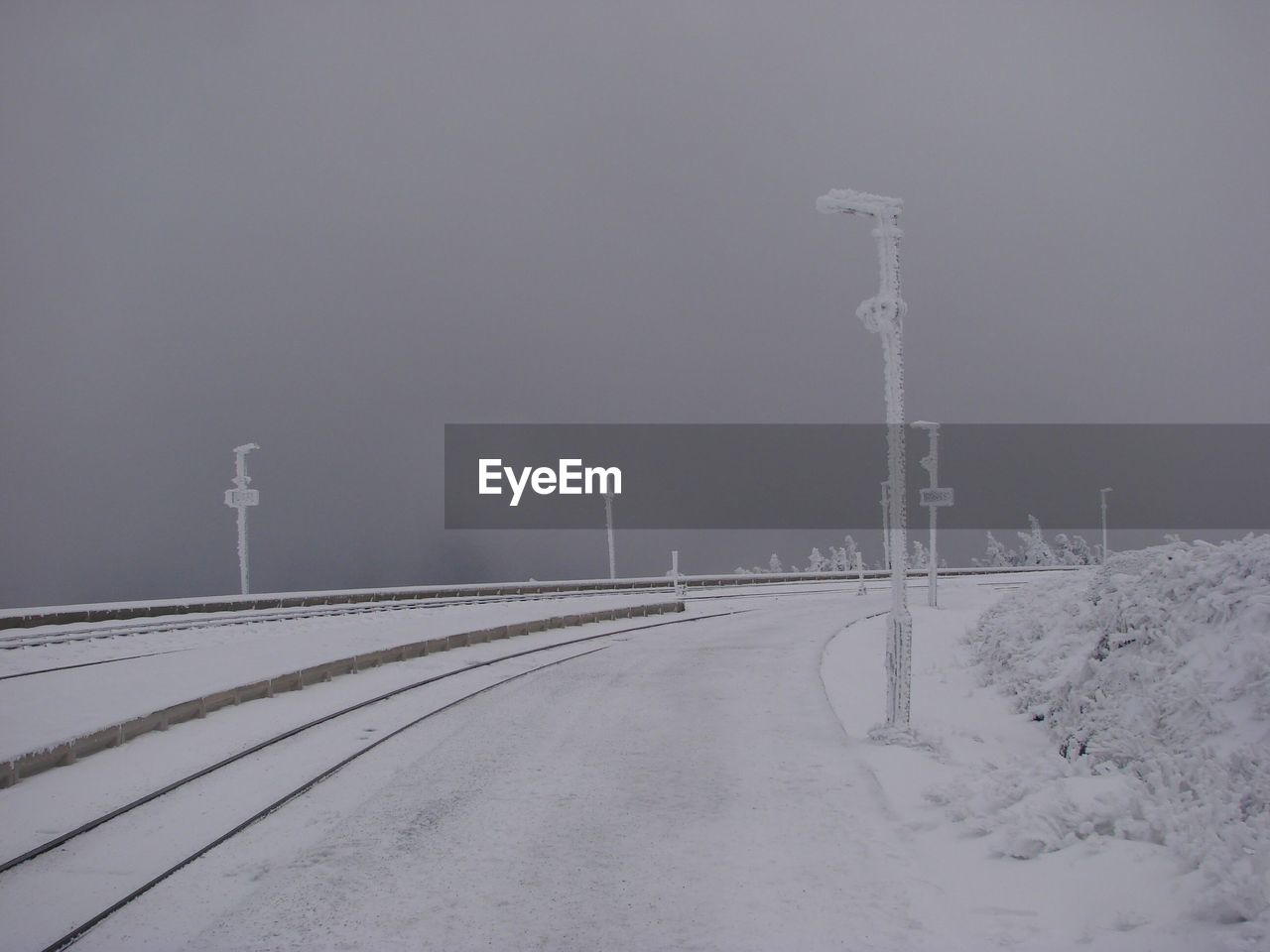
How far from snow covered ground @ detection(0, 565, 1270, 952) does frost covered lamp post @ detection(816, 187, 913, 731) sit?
931 millimetres

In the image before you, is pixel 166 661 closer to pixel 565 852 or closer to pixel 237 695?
pixel 237 695

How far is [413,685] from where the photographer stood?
19.4m

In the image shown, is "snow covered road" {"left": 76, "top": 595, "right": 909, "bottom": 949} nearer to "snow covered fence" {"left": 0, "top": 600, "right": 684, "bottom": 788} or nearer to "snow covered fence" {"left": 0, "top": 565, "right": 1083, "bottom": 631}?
"snow covered fence" {"left": 0, "top": 600, "right": 684, "bottom": 788}

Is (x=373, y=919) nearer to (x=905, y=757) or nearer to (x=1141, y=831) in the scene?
(x=1141, y=831)

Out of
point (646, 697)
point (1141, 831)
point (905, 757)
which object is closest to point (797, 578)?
point (646, 697)

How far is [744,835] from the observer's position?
9250 mm

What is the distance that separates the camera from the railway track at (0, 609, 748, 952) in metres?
7.43

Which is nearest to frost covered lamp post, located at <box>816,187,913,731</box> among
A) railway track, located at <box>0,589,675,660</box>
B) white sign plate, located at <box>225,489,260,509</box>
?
railway track, located at <box>0,589,675,660</box>

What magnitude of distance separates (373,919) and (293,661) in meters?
14.3

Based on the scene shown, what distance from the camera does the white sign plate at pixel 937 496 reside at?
18.8m

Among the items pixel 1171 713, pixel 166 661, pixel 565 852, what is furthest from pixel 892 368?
pixel 166 661

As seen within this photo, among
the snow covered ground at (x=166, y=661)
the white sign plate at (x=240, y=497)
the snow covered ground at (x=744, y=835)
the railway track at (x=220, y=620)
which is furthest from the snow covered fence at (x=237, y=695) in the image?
the white sign plate at (x=240, y=497)

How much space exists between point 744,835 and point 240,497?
3478 cm

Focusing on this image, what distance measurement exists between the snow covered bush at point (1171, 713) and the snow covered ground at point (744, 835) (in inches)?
2.2
